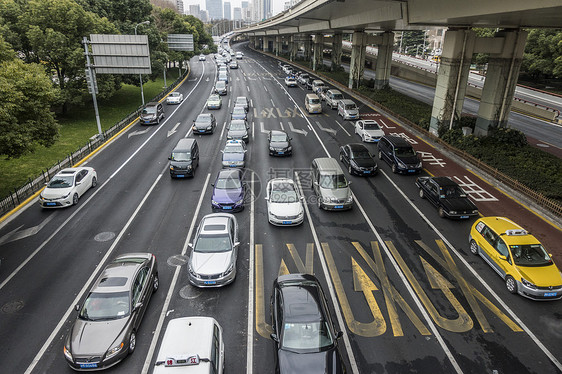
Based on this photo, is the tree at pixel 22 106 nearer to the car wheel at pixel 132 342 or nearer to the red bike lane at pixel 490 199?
the car wheel at pixel 132 342

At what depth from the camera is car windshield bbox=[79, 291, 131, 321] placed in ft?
36.0

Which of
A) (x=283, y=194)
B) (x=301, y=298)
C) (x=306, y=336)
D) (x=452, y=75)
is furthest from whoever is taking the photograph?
(x=452, y=75)

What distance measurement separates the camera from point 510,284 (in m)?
14.0

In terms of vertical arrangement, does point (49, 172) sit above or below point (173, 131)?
below

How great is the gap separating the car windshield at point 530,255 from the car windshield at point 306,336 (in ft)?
29.2

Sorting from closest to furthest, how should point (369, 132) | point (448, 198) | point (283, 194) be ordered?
point (283, 194)
point (448, 198)
point (369, 132)

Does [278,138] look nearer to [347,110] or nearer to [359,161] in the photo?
[359,161]

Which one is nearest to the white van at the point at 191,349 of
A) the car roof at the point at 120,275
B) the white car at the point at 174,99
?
the car roof at the point at 120,275

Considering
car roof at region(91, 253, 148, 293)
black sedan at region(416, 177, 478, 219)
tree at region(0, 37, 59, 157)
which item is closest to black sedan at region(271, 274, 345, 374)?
car roof at region(91, 253, 148, 293)

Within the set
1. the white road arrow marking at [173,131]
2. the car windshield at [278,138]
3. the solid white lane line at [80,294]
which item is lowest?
the solid white lane line at [80,294]

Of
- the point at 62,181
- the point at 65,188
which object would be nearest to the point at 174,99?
the point at 62,181

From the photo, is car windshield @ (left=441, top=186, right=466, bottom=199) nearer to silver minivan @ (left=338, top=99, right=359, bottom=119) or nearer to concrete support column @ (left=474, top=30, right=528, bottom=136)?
concrete support column @ (left=474, top=30, right=528, bottom=136)

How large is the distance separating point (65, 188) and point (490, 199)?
25.2m

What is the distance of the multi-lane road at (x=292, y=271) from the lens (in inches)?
441
